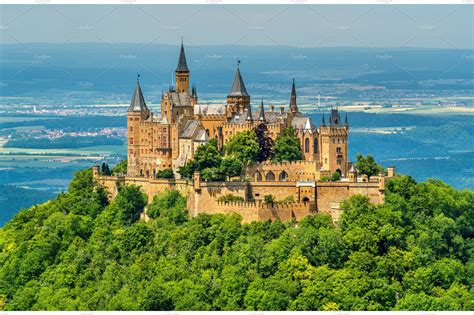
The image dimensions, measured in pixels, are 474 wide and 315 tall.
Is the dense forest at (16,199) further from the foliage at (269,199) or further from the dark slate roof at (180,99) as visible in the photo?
the foliage at (269,199)

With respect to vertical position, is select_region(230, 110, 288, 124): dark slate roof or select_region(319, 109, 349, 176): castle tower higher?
select_region(230, 110, 288, 124): dark slate roof

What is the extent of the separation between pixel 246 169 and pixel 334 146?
3.60 metres

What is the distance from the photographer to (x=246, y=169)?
192 ft

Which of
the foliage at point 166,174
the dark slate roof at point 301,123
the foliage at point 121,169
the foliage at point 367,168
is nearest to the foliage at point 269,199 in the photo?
the foliage at point 367,168

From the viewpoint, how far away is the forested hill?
51938 millimetres

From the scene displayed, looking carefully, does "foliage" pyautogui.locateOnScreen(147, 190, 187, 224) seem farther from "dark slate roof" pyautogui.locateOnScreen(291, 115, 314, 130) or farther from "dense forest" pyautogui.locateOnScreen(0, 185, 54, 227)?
"dense forest" pyautogui.locateOnScreen(0, 185, 54, 227)

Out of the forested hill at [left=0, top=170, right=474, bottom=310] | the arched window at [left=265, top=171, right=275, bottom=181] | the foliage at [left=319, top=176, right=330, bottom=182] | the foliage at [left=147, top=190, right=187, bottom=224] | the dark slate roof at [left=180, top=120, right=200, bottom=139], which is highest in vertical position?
the dark slate roof at [left=180, top=120, right=200, bottom=139]

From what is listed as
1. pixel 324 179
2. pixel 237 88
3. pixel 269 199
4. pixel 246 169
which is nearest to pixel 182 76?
→ pixel 237 88

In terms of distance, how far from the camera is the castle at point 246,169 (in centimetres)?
5588

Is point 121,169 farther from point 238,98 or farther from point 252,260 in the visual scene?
point 252,260

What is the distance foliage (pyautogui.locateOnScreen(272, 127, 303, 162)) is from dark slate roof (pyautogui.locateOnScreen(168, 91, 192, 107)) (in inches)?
186

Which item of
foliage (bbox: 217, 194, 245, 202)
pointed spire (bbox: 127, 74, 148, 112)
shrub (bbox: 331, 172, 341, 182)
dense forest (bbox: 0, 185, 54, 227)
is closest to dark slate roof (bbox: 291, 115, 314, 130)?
shrub (bbox: 331, 172, 341, 182)

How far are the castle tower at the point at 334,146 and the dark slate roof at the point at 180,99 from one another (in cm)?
631

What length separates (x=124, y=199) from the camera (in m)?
59.0
